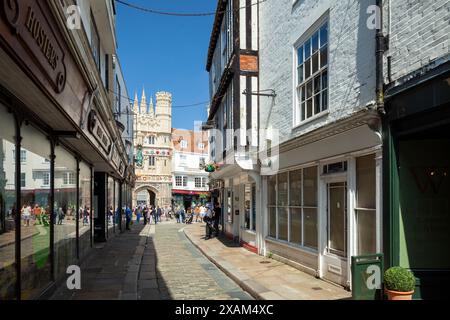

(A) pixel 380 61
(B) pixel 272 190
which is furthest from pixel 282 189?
(A) pixel 380 61

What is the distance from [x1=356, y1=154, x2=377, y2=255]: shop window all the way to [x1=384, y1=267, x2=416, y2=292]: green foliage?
1.22 metres

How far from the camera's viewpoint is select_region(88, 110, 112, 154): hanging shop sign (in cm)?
855

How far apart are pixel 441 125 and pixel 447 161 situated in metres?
1.24

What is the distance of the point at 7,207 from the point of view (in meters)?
5.03

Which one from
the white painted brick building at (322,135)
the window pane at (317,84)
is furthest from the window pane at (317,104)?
the window pane at (317,84)

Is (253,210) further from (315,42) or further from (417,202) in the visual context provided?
(417,202)

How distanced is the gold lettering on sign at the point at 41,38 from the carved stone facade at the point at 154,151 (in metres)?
53.8

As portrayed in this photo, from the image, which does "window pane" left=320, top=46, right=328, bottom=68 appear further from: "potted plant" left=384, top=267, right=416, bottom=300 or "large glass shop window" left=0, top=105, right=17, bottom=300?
"large glass shop window" left=0, top=105, right=17, bottom=300

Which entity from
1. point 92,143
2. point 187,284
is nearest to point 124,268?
point 187,284

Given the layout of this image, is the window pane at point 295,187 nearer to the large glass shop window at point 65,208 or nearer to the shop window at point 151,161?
the large glass shop window at point 65,208

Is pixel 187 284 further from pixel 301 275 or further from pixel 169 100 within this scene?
pixel 169 100

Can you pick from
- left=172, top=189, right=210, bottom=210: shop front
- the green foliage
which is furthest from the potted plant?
left=172, top=189, right=210, bottom=210: shop front

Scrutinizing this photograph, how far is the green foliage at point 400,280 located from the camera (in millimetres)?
5434

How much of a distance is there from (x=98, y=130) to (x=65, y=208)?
6.66ft
